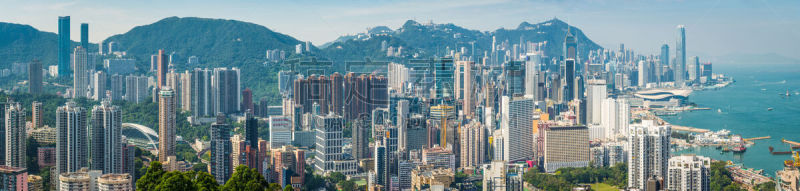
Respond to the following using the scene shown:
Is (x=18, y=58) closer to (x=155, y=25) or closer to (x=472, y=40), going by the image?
(x=155, y=25)

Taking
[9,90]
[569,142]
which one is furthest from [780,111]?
[9,90]

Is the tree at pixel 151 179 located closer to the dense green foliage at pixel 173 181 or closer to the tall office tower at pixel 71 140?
the dense green foliage at pixel 173 181

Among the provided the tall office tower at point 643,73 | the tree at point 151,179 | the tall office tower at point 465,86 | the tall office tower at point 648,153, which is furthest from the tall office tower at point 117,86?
the tall office tower at point 643,73

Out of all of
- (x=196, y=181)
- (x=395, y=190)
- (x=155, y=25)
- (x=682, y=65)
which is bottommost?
(x=395, y=190)

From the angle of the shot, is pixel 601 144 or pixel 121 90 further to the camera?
pixel 121 90

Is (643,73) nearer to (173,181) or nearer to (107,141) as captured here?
(107,141)

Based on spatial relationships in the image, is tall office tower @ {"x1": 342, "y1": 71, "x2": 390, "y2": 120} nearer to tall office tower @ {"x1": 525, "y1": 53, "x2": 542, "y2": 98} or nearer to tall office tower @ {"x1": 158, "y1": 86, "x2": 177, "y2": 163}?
tall office tower @ {"x1": 158, "y1": 86, "x2": 177, "y2": 163}
